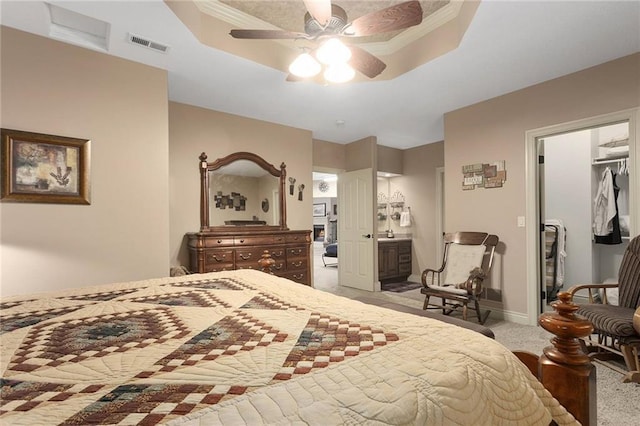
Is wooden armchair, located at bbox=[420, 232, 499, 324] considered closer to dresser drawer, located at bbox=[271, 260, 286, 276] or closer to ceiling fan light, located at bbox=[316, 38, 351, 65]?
dresser drawer, located at bbox=[271, 260, 286, 276]

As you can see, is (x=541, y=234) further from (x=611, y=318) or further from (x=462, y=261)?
(x=611, y=318)

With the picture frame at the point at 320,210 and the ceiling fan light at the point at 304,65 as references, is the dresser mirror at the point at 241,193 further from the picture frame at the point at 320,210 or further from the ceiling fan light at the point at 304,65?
the picture frame at the point at 320,210

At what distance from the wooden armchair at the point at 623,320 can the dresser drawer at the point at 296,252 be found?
2.93 meters

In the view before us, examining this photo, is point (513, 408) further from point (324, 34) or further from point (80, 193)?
point (80, 193)

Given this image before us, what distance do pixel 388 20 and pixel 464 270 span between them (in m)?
2.87

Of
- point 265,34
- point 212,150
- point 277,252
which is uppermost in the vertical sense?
point 265,34

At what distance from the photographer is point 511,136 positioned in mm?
3518

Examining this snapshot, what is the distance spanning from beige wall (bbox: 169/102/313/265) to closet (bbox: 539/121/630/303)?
344 cm

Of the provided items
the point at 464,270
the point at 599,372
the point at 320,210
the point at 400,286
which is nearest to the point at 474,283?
the point at 464,270

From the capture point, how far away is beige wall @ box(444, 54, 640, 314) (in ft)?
9.34

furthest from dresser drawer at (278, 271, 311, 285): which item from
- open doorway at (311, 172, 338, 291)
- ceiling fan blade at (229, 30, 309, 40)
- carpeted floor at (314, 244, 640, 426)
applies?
open doorway at (311, 172, 338, 291)

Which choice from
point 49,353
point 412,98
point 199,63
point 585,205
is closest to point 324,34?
point 199,63

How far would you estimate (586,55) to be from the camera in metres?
2.72

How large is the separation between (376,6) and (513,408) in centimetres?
288
